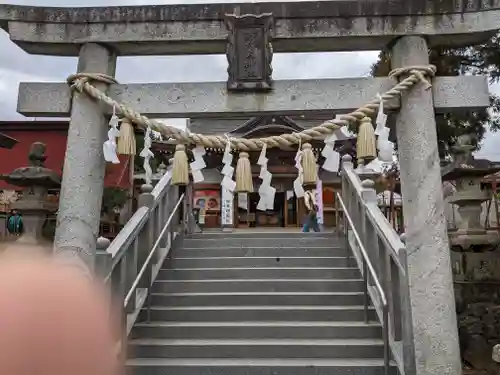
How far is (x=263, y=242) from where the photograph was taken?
7.70 meters

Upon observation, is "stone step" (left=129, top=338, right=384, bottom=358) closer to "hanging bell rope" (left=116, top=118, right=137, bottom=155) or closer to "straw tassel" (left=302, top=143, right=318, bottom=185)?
"straw tassel" (left=302, top=143, right=318, bottom=185)

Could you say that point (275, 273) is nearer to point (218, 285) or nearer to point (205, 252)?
point (218, 285)

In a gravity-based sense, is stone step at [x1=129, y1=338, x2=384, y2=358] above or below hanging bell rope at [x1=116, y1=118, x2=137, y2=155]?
below

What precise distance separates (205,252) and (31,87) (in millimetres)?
3840

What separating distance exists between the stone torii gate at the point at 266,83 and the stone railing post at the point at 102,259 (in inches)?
5.7

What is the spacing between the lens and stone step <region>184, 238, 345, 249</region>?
24.7ft

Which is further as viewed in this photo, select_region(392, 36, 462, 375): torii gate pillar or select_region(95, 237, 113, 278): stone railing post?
select_region(95, 237, 113, 278): stone railing post

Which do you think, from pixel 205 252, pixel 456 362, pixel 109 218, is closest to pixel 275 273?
pixel 205 252

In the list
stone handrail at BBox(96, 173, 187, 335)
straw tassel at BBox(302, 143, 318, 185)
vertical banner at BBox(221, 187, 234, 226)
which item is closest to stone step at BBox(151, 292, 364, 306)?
stone handrail at BBox(96, 173, 187, 335)

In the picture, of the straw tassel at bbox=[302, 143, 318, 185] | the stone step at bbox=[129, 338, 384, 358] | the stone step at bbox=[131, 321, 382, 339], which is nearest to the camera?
the straw tassel at bbox=[302, 143, 318, 185]

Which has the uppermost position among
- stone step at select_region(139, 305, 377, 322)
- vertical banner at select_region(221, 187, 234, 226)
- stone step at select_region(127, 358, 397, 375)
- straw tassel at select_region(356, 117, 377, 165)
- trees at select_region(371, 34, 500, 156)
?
trees at select_region(371, 34, 500, 156)

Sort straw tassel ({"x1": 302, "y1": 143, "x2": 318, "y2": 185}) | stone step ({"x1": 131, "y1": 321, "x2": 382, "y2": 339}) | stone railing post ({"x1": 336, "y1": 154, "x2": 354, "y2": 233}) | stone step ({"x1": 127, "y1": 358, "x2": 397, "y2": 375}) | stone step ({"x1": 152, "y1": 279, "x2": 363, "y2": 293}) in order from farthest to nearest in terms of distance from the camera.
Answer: stone railing post ({"x1": 336, "y1": 154, "x2": 354, "y2": 233}) < stone step ({"x1": 152, "y1": 279, "x2": 363, "y2": 293}) < stone step ({"x1": 131, "y1": 321, "x2": 382, "y2": 339}) < stone step ({"x1": 127, "y1": 358, "x2": 397, "y2": 375}) < straw tassel ({"x1": 302, "y1": 143, "x2": 318, "y2": 185})

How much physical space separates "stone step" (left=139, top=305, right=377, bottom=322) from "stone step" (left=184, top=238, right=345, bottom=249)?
2041mm

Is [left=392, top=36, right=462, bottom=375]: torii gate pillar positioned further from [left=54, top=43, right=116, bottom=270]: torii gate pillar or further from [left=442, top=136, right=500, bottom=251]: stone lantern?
[left=442, top=136, right=500, bottom=251]: stone lantern
